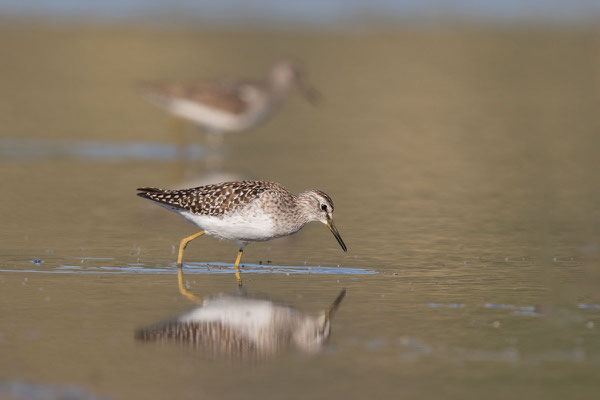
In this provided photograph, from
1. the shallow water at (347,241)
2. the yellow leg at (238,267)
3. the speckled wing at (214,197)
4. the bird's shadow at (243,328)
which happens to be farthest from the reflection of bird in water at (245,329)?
the speckled wing at (214,197)

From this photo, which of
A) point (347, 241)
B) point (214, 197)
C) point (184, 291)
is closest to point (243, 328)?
point (184, 291)

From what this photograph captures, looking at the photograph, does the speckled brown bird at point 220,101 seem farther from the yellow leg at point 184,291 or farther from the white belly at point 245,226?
the yellow leg at point 184,291

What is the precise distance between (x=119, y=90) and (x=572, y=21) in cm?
2250

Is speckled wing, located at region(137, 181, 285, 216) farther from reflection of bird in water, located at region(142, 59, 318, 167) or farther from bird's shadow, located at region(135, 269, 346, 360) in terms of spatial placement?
reflection of bird in water, located at region(142, 59, 318, 167)

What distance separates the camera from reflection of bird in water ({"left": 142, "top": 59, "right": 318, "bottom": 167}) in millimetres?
22203

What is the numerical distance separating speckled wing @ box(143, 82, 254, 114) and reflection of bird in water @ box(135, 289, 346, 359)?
11798mm

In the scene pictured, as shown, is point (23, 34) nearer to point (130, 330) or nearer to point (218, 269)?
point (218, 269)

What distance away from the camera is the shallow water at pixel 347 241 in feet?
27.7

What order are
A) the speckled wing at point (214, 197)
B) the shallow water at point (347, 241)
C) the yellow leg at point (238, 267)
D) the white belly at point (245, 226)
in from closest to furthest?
1. the shallow water at point (347, 241)
2. the yellow leg at point (238, 267)
3. the white belly at point (245, 226)
4. the speckled wing at point (214, 197)

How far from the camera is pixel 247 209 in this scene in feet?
39.7

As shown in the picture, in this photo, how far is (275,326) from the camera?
9742 mm

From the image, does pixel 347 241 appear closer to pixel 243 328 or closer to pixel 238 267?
pixel 238 267

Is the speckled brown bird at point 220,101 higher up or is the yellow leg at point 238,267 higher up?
the speckled brown bird at point 220,101

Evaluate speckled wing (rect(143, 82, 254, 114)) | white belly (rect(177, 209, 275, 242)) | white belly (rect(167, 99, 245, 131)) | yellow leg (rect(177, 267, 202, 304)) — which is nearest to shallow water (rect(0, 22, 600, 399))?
yellow leg (rect(177, 267, 202, 304))
